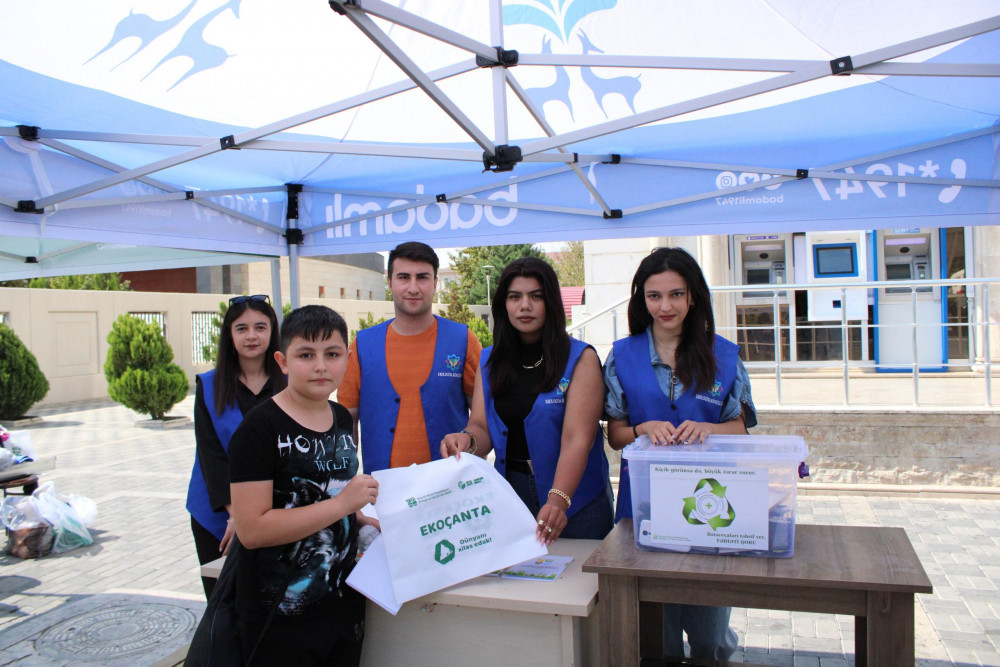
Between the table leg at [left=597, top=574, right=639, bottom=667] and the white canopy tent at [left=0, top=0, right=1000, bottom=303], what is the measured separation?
1.85 m

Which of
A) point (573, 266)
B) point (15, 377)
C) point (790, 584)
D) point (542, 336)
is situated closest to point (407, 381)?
point (542, 336)

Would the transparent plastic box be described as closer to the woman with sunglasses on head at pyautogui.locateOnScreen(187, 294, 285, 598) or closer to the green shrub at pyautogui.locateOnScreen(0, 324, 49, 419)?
the woman with sunglasses on head at pyautogui.locateOnScreen(187, 294, 285, 598)

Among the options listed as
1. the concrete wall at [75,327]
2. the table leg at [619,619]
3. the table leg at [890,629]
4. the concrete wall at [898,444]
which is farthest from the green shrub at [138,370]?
the table leg at [890,629]

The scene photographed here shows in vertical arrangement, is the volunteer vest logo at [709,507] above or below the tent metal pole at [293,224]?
below

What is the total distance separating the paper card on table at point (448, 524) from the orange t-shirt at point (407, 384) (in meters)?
0.66

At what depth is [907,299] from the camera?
1030cm

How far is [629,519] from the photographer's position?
2.21m

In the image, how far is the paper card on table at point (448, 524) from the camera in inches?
72.8

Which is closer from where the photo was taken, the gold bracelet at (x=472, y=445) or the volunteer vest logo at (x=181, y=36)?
the gold bracelet at (x=472, y=445)

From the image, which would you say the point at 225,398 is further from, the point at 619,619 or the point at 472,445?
the point at 619,619

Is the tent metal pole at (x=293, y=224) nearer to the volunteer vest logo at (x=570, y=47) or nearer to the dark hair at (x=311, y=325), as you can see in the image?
the volunteer vest logo at (x=570, y=47)

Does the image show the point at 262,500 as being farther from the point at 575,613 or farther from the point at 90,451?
the point at 90,451

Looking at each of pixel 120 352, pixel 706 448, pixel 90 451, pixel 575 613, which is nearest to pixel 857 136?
pixel 706 448

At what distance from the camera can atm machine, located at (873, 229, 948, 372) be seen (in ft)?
33.9
